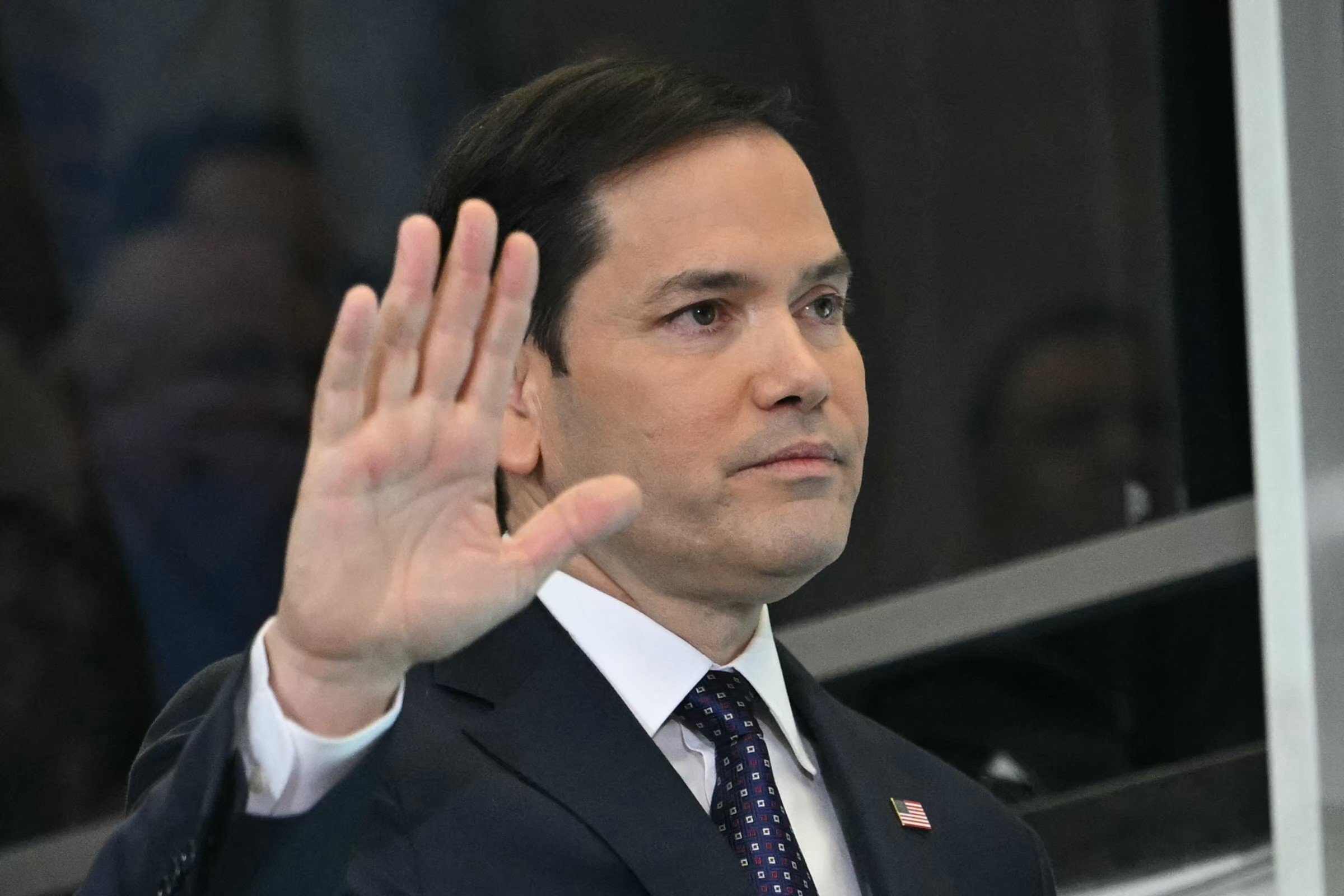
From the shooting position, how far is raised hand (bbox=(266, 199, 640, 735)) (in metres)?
1.23

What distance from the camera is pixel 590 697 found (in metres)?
1.63

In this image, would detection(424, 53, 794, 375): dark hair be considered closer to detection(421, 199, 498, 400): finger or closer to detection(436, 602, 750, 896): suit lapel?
detection(436, 602, 750, 896): suit lapel

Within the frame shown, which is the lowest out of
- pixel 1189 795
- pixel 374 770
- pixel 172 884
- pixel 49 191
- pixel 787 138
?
pixel 172 884

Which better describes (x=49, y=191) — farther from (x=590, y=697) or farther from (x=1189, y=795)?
(x=1189, y=795)

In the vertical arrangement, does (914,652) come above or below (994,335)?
below

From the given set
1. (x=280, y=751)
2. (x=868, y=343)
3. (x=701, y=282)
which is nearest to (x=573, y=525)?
(x=280, y=751)

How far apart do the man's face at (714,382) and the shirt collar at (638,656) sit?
6 cm

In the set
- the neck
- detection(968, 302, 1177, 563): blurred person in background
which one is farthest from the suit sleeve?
detection(968, 302, 1177, 563): blurred person in background

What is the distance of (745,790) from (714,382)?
389 mm

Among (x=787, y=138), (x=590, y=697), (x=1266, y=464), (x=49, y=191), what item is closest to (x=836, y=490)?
(x=590, y=697)

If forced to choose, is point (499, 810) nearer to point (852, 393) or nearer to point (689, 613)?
point (689, 613)

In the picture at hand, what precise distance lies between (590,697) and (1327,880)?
1663mm

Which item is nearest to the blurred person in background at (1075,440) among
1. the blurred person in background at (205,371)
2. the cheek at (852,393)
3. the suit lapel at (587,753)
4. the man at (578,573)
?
the blurred person in background at (205,371)

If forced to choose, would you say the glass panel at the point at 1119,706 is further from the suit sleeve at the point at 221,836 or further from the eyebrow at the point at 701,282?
the suit sleeve at the point at 221,836
